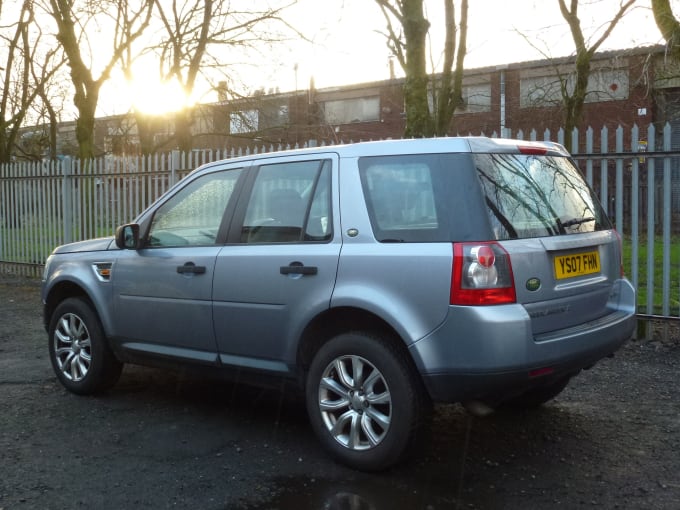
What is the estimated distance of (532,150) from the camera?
4238mm

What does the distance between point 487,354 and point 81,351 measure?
11.1 feet

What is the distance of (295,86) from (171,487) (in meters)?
33.7

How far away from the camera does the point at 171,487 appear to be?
3.86 meters

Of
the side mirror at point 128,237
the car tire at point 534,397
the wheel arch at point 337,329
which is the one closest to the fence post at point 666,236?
the car tire at point 534,397

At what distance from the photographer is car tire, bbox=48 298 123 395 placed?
5.52 metres

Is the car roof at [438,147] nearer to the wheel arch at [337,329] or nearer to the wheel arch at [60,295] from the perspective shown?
the wheel arch at [337,329]

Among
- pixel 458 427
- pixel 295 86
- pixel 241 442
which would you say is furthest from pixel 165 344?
pixel 295 86

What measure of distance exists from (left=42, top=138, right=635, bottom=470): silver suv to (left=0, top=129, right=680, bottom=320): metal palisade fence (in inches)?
114

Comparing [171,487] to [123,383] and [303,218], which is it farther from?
[123,383]

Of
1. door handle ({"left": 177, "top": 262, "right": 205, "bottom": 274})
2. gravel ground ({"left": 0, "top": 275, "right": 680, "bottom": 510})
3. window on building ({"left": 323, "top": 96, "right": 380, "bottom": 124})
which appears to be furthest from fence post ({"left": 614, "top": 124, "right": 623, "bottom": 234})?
window on building ({"left": 323, "top": 96, "right": 380, "bottom": 124})

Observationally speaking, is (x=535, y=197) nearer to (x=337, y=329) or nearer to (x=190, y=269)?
(x=337, y=329)

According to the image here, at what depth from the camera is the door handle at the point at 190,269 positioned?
480cm

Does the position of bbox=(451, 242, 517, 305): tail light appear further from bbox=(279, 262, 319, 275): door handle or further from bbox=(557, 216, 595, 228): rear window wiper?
bbox=(279, 262, 319, 275): door handle

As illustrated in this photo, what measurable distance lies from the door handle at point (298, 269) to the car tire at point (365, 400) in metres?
0.40
